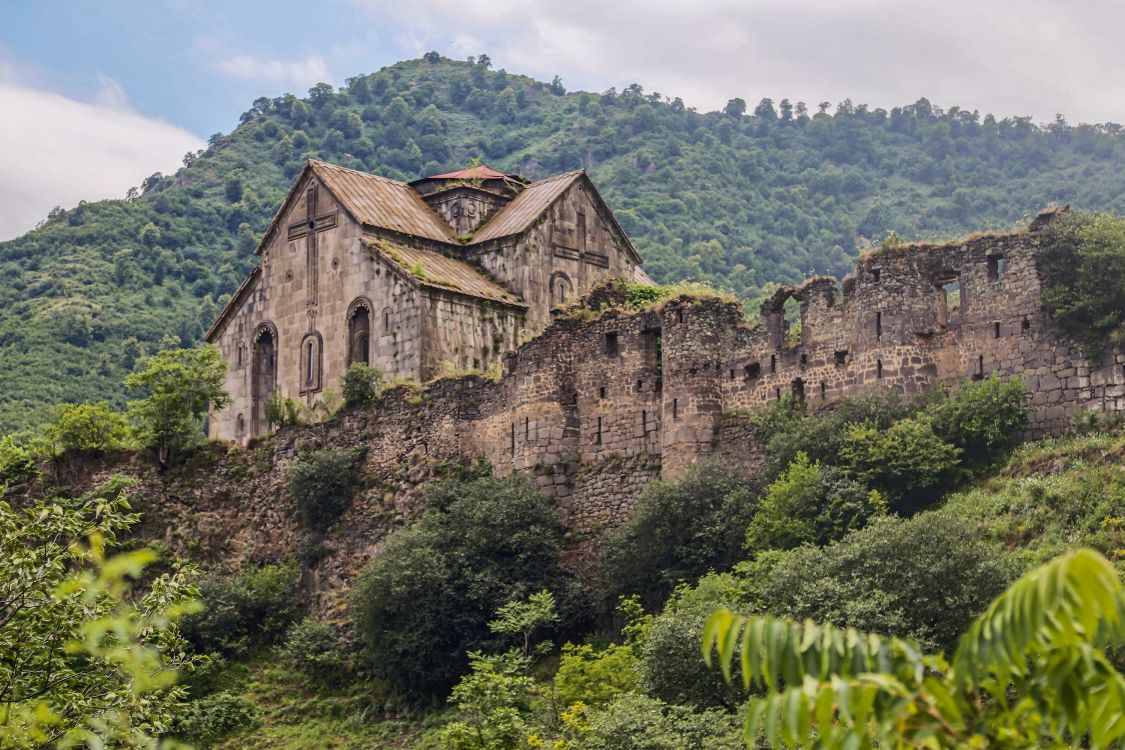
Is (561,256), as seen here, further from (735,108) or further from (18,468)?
(735,108)

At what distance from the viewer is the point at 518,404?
37.8 metres

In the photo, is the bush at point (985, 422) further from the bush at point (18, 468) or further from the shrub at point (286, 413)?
the bush at point (18, 468)

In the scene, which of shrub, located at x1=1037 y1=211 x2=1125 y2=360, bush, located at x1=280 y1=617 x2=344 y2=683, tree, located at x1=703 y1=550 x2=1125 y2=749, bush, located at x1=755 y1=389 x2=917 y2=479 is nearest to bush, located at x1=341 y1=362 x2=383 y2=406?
bush, located at x1=280 y1=617 x2=344 y2=683

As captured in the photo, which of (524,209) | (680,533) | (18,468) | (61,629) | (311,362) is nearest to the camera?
(61,629)

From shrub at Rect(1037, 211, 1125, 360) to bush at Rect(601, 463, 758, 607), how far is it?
599 cm

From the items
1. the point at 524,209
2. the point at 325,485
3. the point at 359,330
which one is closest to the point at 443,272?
the point at 359,330

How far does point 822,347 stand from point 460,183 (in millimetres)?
18845

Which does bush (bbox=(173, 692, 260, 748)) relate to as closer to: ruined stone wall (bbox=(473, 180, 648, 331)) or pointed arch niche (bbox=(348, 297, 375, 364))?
pointed arch niche (bbox=(348, 297, 375, 364))

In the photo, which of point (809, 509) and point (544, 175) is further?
point (544, 175)

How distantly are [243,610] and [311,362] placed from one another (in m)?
10.6

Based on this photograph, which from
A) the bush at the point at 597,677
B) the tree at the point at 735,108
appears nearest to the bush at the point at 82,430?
the bush at the point at 597,677

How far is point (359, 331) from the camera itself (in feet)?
153

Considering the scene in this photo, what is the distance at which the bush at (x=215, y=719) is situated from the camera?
34.8 meters

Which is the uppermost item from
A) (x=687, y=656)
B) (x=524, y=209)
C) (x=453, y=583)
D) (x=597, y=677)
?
(x=524, y=209)
